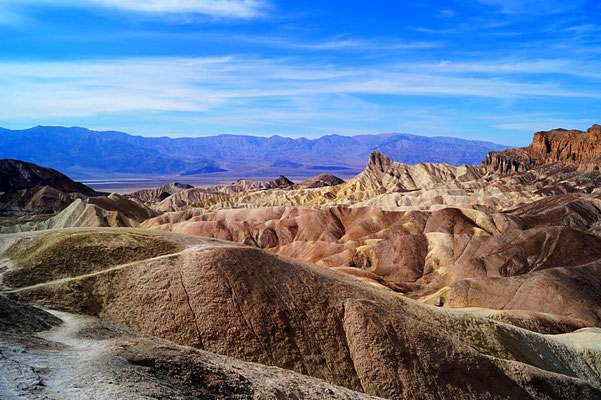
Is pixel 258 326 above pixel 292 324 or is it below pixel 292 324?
above

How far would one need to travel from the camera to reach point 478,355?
104 feet

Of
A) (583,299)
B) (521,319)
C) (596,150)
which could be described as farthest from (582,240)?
(596,150)

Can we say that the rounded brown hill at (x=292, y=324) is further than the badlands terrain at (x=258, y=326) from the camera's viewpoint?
Yes

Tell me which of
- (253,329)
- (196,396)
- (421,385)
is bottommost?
(421,385)

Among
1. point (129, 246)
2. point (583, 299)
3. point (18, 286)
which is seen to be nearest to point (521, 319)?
point (583, 299)

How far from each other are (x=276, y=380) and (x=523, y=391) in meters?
17.6

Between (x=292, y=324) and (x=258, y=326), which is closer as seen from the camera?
(x=258, y=326)

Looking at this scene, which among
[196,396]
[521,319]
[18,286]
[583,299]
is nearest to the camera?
[196,396]

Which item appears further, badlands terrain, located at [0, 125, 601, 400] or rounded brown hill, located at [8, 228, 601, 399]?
rounded brown hill, located at [8, 228, 601, 399]

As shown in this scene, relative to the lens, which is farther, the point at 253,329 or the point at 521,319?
the point at 521,319

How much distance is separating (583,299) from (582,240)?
2314cm

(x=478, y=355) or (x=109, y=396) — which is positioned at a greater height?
(x=109, y=396)

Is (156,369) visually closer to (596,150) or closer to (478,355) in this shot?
(478,355)

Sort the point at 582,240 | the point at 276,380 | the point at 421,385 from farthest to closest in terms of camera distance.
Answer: the point at 582,240 → the point at 421,385 → the point at 276,380
